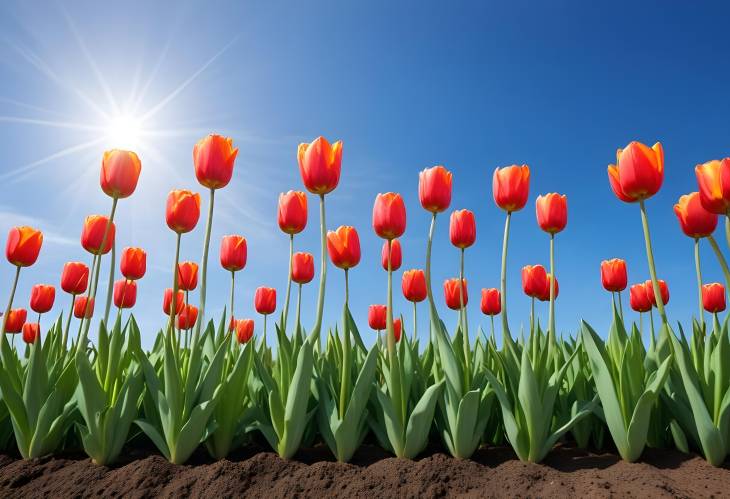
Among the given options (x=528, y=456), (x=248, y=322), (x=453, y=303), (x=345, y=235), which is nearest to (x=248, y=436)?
(x=345, y=235)

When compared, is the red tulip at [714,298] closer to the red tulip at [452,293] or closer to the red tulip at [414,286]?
the red tulip at [452,293]

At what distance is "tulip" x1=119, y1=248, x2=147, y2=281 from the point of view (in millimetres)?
5324

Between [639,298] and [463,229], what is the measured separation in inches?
146

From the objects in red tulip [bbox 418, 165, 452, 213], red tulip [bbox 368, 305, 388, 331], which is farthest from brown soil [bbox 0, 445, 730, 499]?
red tulip [bbox 368, 305, 388, 331]

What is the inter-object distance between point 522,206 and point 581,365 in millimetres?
1285

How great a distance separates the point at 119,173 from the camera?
3.87 meters

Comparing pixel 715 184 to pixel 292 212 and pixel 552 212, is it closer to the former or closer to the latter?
pixel 552 212

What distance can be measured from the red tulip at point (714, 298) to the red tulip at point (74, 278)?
22.3 ft

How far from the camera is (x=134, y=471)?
345 centimetres

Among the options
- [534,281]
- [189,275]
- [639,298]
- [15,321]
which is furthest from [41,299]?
[639,298]

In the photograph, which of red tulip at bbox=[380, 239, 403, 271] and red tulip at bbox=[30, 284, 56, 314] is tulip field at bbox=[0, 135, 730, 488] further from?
red tulip at bbox=[30, 284, 56, 314]

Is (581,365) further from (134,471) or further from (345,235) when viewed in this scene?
(134,471)

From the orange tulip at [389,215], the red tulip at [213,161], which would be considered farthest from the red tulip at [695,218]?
the red tulip at [213,161]

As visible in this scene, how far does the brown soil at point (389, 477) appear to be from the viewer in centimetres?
303
